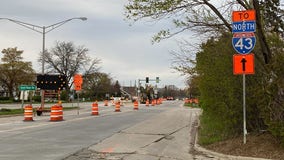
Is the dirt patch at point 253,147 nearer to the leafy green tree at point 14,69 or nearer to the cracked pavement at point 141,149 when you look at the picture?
the cracked pavement at point 141,149

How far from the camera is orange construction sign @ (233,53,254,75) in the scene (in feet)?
38.1

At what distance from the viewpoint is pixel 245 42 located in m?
11.8

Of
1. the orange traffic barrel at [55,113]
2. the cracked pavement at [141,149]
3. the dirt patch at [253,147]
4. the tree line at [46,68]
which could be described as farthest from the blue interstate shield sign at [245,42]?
the tree line at [46,68]

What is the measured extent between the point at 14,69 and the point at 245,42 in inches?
3530

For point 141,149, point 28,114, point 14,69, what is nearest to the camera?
point 141,149

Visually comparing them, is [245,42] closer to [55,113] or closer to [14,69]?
[55,113]

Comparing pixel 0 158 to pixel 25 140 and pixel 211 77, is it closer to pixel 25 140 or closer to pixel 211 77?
pixel 25 140

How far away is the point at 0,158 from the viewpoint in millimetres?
10984

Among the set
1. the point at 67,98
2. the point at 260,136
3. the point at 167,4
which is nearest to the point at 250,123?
the point at 260,136

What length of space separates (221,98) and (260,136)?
74.3 inches

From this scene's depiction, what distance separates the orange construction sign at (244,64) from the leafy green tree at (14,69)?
292 feet

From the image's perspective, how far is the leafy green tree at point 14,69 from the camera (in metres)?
95.4

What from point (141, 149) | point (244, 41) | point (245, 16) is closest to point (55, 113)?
point (141, 149)

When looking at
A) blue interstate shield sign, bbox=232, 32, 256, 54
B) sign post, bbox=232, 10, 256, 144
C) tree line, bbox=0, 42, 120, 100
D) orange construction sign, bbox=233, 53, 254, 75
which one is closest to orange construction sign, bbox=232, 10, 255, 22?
sign post, bbox=232, 10, 256, 144
